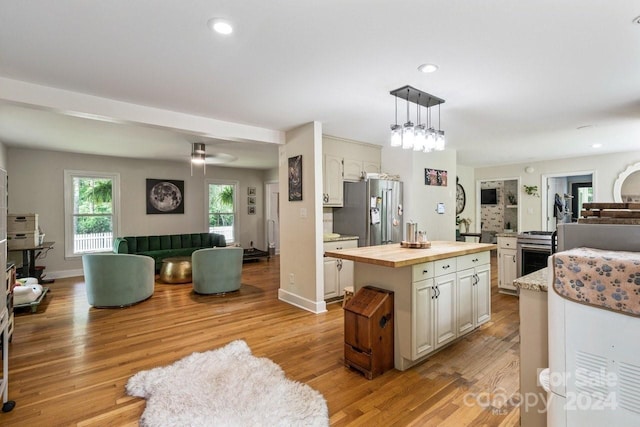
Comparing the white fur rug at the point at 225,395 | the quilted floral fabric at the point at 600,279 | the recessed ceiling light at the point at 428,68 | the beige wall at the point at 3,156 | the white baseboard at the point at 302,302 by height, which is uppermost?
the recessed ceiling light at the point at 428,68

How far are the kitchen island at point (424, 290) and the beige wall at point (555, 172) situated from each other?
5.15m

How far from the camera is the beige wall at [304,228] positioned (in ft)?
12.7

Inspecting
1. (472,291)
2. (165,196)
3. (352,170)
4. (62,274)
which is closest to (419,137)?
(472,291)

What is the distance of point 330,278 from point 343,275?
0.24 meters

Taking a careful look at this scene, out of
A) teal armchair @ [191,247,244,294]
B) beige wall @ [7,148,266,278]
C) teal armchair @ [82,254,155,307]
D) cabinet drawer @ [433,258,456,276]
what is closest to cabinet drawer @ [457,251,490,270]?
cabinet drawer @ [433,258,456,276]

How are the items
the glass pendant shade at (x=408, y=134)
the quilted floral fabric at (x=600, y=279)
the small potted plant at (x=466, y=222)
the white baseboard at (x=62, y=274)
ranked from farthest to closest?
the small potted plant at (x=466, y=222) → the white baseboard at (x=62, y=274) → the glass pendant shade at (x=408, y=134) → the quilted floral fabric at (x=600, y=279)

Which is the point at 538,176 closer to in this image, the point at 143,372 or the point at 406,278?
the point at 406,278

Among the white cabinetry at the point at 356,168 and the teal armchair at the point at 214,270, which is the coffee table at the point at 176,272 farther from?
the white cabinetry at the point at 356,168

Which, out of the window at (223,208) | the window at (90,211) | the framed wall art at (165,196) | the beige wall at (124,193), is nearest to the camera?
the beige wall at (124,193)

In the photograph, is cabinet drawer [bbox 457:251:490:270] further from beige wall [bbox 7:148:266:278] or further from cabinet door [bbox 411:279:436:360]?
beige wall [bbox 7:148:266:278]

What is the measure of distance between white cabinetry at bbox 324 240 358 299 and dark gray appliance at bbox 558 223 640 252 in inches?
107

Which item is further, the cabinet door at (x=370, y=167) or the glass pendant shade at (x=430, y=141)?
the cabinet door at (x=370, y=167)

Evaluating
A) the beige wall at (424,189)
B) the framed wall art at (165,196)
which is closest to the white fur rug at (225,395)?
the beige wall at (424,189)

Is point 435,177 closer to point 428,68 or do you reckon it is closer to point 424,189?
point 424,189
